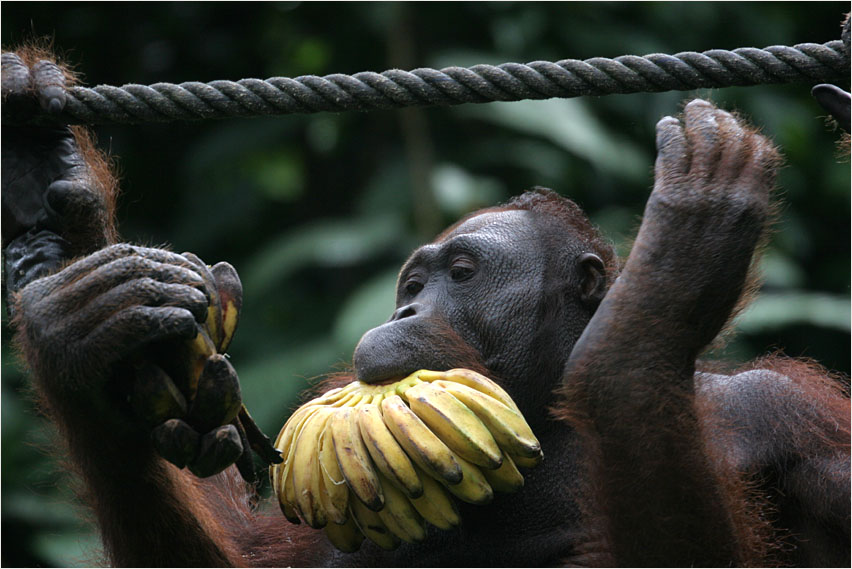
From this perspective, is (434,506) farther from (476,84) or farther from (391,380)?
(476,84)

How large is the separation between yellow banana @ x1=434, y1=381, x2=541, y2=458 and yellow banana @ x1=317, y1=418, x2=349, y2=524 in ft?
1.16

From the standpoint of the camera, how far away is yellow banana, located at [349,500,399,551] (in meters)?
2.76

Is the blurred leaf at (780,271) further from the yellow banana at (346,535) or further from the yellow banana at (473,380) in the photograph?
the yellow banana at (346,535)

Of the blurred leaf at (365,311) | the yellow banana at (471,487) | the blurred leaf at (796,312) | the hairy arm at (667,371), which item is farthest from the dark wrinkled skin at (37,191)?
the blurred leaf at (796,312)

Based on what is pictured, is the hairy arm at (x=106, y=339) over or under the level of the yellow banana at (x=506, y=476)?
over

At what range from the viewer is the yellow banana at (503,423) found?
8.86 feet

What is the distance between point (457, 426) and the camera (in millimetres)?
2670

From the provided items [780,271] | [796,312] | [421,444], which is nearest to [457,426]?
[421,444]

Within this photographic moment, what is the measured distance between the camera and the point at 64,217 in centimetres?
331

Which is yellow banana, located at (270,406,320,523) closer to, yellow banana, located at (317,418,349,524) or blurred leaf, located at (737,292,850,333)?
yellow banana, located at (317,418,349,524)

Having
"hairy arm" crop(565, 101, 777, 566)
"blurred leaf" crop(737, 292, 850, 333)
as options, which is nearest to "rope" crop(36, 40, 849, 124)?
"hairy arm" crop(565, 101, 777, 566)

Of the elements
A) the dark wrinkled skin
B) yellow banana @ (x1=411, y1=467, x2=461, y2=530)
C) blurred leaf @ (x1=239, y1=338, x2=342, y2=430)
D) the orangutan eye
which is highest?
the dark wrinkled skin

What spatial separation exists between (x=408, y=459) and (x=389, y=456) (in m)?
0.05

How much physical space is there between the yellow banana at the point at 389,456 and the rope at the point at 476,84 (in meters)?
0.82
